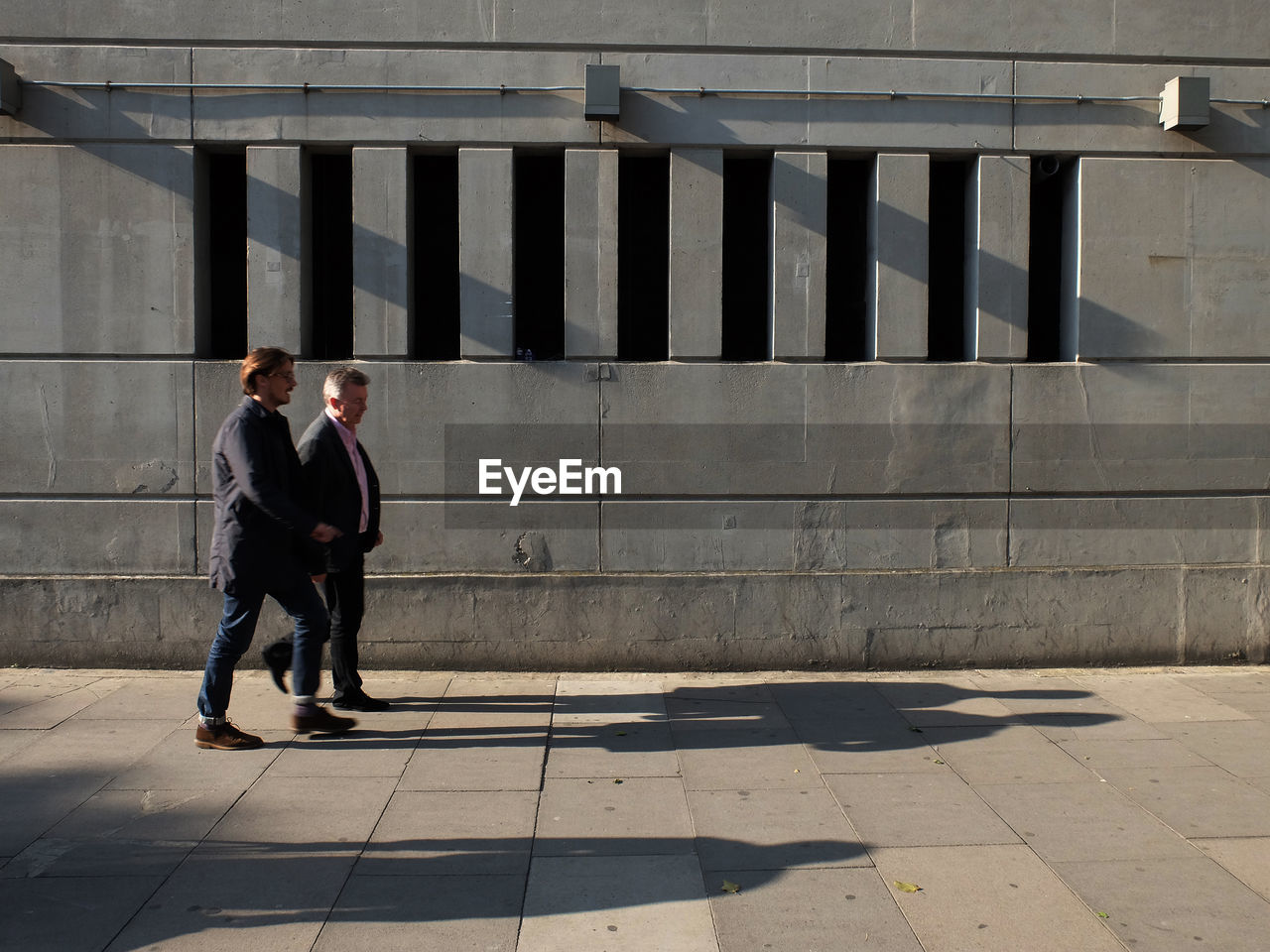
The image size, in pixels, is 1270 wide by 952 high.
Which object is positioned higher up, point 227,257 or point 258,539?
point 227,257

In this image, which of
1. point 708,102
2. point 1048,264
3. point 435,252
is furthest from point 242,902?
point 1048,264

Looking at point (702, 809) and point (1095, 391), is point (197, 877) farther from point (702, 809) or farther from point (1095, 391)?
point (1095, 391)

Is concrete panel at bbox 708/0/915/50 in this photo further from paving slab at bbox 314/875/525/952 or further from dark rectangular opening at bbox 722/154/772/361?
paving slab at bbox 314/875/525/952

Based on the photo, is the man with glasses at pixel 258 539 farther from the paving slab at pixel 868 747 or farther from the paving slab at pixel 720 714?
the paving slab at pixel 868 747

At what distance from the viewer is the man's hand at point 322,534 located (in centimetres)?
498

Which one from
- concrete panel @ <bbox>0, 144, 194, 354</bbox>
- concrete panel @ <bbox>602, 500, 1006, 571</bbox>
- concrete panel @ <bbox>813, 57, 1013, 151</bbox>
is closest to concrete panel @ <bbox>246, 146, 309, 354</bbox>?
concrete panel @ <bbox>0, 144, 194, 354</bbox>

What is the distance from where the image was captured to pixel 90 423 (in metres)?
6.75

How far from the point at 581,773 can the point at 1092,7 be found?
20.6ft

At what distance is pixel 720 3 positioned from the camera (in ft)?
22.2

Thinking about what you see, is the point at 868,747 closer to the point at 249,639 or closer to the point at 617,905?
the point at 617,905

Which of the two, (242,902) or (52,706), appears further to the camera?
(52,706)

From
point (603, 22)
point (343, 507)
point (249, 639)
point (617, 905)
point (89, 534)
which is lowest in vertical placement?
point (617, 905)

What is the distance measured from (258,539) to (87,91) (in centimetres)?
384

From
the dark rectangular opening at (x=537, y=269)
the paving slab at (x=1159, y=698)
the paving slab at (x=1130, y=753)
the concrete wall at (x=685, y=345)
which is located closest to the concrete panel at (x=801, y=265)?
the concrete wall at (x=685, y=345)
